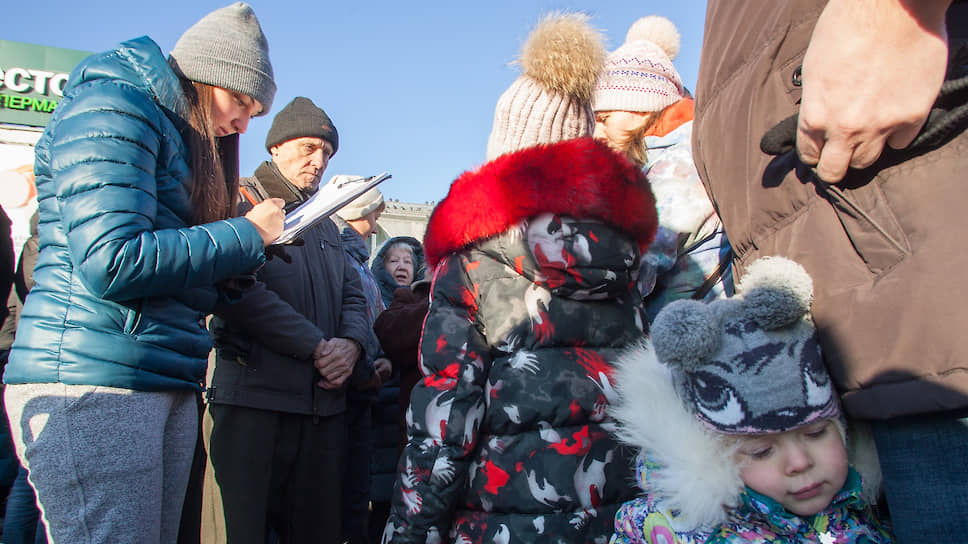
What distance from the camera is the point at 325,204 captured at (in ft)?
6.94

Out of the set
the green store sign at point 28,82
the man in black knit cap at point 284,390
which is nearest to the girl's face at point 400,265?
the man in black knit cap at point 284,390

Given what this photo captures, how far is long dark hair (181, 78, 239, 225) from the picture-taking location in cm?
184

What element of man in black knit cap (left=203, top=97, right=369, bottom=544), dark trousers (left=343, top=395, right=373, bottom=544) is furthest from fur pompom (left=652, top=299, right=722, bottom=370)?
dark trousers (left=343, top=395, right=373, bottom=544)

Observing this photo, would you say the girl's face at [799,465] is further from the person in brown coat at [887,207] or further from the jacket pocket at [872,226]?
the jacket pocket at [872,226]

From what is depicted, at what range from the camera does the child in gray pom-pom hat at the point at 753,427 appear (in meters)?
1.12

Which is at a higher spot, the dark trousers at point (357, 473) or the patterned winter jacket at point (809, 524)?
the patterned winter jacket at point (809, 524)

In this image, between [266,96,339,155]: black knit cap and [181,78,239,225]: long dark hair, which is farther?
[266,96,339,155]: black knit cap

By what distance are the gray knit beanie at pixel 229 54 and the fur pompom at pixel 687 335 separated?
64.0 inches

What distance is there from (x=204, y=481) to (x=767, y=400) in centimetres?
232

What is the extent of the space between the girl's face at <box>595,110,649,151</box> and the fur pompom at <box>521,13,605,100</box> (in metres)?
0.34

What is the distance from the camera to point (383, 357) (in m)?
3.43

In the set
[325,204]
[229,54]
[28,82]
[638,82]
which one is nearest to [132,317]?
[325,204]

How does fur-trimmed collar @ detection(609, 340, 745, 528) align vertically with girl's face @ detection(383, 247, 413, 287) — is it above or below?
below

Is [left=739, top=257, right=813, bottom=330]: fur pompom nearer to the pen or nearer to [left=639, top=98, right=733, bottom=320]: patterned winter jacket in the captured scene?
[left=639, top=98, right=733, bottom=320]: patterned winter jacket
